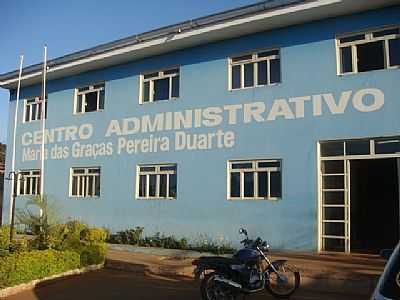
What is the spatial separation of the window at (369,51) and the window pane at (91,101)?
29.4 feet

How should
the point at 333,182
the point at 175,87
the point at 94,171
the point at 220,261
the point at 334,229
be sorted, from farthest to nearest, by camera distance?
the point at 94,171
the point at 175,87
the point at 333,182
the point at 334,229
the point at 220,261

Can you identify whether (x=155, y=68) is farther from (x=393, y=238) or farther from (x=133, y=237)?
(x=393, y=238)

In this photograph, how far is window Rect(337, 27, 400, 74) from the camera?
11.6 metres

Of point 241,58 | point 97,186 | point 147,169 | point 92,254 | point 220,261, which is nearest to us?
point 220,261

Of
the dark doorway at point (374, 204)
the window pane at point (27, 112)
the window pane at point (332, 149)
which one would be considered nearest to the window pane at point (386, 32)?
the window pane at point (332, 149)

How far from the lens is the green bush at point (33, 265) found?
343 inches

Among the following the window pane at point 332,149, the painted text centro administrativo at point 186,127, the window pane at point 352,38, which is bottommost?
the window pane at point 332,149

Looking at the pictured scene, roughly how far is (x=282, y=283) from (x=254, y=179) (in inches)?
207

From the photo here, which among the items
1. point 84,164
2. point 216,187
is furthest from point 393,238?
point 84,164

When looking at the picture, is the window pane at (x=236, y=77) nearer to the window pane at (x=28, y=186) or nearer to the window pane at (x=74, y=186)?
the window pane at (x=74, y=186)

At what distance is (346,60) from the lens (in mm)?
12219

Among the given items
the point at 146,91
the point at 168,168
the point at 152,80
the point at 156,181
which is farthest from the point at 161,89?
the point at 156,181

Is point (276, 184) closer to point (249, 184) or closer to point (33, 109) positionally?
point (249, 184)

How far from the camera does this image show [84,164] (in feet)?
56.6
